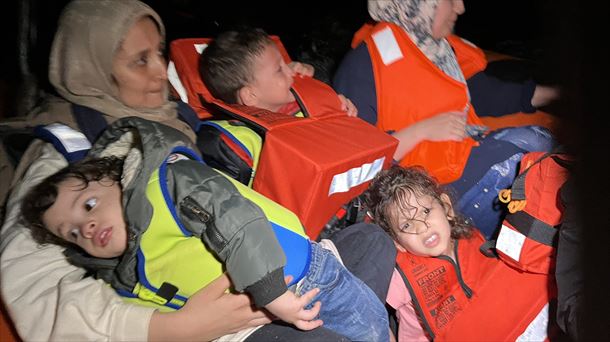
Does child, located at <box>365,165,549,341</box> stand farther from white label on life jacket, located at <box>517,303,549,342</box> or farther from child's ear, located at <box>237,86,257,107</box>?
child's ear, located at <box>237,86,257,107</box>

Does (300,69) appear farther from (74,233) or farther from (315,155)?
(74,233)

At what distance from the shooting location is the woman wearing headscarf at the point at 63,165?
1.27 metres

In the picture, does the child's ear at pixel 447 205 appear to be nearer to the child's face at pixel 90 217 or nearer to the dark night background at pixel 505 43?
the dark night background at pixel 505 43

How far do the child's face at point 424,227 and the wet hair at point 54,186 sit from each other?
88 centimetres

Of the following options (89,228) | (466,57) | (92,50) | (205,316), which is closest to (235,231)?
(205,316)

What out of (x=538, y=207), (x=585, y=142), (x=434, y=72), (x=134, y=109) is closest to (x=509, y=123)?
(x=434, y=72)

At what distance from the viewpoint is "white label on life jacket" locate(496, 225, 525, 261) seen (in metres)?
1.53

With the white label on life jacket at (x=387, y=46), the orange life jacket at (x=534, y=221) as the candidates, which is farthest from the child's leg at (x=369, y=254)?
the white label on life jacket at (x=387, y=46)

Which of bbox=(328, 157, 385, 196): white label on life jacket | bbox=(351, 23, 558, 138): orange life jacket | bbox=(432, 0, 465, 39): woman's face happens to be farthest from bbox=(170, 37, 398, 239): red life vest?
bbox=(351, 23, 558, 138): orange life jacket

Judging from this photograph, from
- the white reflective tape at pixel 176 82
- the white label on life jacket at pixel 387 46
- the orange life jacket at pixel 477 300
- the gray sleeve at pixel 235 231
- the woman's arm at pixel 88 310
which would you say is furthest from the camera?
the white reflective tape at pixel 176 82

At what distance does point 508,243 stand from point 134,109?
1254 mm

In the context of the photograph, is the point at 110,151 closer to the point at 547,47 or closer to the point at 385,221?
the point at 385,221

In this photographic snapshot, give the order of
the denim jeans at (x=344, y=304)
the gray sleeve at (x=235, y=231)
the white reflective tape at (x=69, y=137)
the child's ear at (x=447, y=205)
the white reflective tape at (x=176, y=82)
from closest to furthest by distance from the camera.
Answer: the gray sleeve at (x=235, y=231), the denim jeans at (x=344, y=304), the white reflective tape at (x=69, y=137), the child's ear at (x=447, y=205), the white reflective tape at (x=176, y=82)

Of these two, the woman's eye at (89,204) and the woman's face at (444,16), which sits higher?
the woman's face at (444,16)
